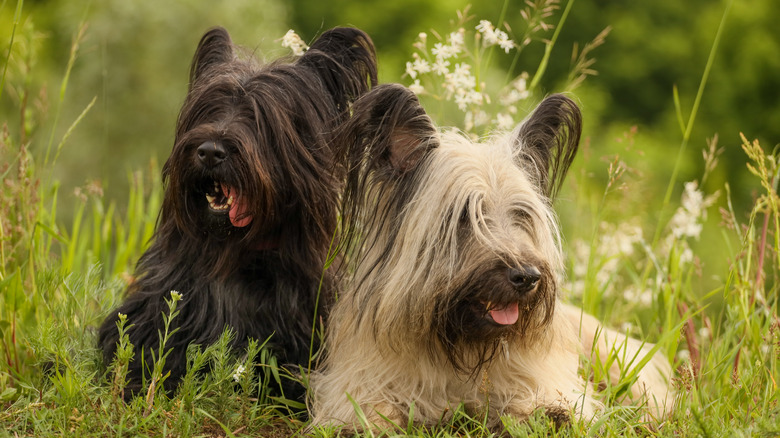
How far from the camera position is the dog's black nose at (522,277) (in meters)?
3.43

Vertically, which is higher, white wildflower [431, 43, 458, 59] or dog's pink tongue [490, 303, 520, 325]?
white wildflower [431, 43, 458, 59]

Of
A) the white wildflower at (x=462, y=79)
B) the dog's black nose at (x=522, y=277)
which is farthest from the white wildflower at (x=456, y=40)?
the dog's black nose at (x=522, y=277)

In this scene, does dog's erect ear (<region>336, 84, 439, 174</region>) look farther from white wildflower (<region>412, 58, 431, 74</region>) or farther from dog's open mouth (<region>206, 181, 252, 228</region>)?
white wildflower (<region>412, 58, 431, 74</region>)

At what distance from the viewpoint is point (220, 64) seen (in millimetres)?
4332

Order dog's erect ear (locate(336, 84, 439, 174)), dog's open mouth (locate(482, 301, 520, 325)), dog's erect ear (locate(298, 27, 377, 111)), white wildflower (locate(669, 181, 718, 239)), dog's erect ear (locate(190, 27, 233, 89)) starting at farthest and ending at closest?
1. white wildflower (locate(669, 181, 718, 239))
2. dog's erect ear (locate(190, 27, 233, 89))
3. dog's erect ear (locate(298, 27, 377, 111))
4. dog's erect ear (locate(336, 84, 439, 174))
5. dog's open mouth (locate(482, 301, 520, 325))

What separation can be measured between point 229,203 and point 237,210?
0.05 metres

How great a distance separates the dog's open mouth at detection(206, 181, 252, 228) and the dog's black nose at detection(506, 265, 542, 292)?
119 centimetres

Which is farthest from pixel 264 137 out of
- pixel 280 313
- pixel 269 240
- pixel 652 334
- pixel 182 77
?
pixel 182 77

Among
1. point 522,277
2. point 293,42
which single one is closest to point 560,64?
point 293,42

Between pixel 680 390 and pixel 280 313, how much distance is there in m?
1.80

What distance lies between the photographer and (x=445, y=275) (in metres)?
3.59

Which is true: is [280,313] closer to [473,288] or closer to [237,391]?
[237,391]

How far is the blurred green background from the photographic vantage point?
49.2 ft

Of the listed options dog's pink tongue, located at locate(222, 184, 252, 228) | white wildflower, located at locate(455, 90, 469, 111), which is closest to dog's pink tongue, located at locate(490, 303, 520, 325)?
dog's pink tongue, located at locate(222, 184, 252, 228)
